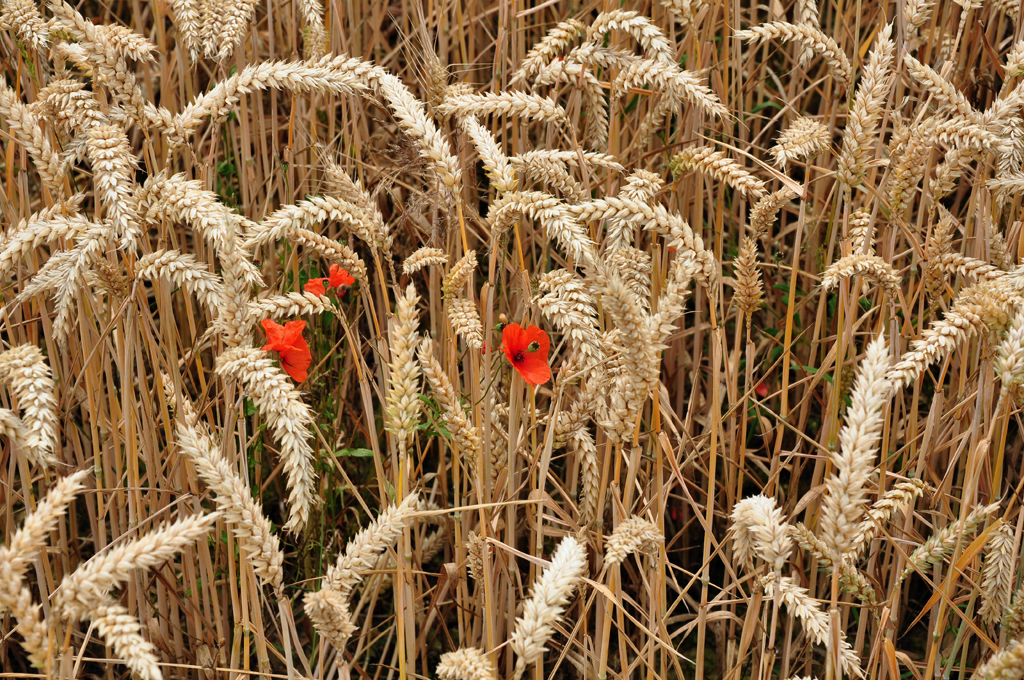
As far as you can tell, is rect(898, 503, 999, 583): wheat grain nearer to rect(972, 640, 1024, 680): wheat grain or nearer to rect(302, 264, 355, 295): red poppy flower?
rect(972, 640, 1024, 680): wheat grain

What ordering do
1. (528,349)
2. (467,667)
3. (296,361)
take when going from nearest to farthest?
(467,667)
(528,349)
(296,361)

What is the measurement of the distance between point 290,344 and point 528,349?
346 millimetres

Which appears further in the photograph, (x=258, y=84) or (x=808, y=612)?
(x=258, y=84)

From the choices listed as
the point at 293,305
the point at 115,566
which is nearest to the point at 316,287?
the point at 293,305

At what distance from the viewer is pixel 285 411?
874 mm

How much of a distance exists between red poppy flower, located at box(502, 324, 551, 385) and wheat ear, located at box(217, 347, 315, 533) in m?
0.36

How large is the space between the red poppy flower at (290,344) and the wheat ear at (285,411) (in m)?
0.25

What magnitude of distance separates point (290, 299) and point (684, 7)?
2.50ft

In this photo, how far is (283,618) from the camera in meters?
0.97

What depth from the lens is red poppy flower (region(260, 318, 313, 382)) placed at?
3.97 ft

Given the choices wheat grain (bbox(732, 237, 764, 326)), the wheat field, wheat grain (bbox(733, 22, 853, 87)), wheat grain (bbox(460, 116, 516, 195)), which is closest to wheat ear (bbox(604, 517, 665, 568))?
the wheat field

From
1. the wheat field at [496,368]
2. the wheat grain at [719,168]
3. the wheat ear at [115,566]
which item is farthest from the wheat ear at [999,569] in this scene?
the wheat ear at [115,566]

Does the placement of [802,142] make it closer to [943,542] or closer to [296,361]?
[943,542]

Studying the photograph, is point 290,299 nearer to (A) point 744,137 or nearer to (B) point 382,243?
(B) point 382,243
